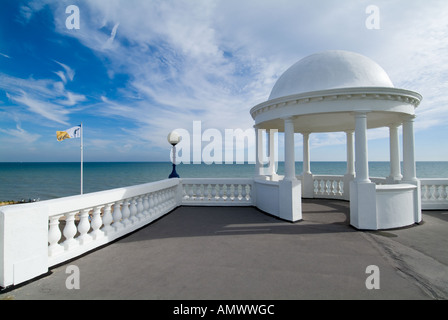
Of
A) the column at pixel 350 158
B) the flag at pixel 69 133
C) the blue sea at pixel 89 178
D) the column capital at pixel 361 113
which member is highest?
the flag at pixel 69 133

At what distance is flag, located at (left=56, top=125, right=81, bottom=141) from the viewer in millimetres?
16672

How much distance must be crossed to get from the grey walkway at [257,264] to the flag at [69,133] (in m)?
14.6

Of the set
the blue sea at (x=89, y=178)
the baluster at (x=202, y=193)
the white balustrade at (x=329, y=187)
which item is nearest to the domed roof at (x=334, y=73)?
the baluster at (x=202, y=193)

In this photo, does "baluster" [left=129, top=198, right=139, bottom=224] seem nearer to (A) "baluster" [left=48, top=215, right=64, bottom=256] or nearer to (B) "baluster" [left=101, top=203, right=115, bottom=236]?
(B) "baluster" [left=101, top=203, right=115, bottom=236]

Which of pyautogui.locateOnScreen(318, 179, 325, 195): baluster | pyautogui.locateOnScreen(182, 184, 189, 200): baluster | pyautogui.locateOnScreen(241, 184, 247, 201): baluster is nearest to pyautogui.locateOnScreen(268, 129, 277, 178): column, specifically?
pyautogui.locateOnScreen(241, 184, 247, 201): baluster

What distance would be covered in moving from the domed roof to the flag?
1598 centimetres

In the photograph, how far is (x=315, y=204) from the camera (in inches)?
397

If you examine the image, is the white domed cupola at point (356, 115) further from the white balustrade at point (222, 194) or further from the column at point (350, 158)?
the column at point (350, 158)

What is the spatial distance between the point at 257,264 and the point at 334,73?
21.0 ft

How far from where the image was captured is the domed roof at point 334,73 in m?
7.04

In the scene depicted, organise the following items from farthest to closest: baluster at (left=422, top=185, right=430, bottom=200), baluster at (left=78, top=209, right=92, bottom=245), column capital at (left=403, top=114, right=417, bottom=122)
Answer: baluster at (left=422, top=185, right=430, bottom=200), column capital at (left=403, top=114, right=417, bottom=122), baluster at (left=78, top=209, right=92, bottom=245)

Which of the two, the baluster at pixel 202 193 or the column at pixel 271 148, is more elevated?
the column at pixel 271 148

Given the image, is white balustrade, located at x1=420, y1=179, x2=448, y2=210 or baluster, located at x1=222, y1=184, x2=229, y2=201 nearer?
white balustrade, located at x1=420, y1=179, x2=448, y2=210

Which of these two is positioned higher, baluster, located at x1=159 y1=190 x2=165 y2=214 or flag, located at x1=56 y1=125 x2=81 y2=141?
flag, located at x1=56 y1=125 x2=81 y2=141
